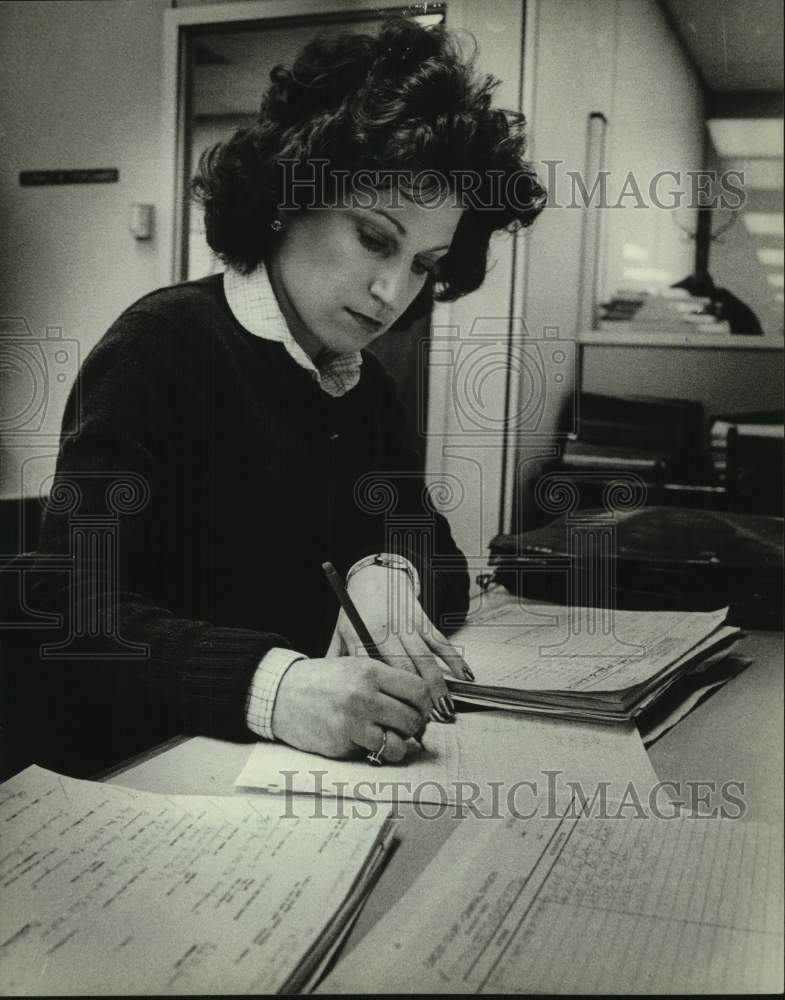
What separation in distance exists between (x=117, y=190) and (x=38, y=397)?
0.65ft

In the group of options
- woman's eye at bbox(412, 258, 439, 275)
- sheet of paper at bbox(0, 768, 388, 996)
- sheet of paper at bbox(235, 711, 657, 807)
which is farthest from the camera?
woman's eye at bbox(412, 258, 439, 275)

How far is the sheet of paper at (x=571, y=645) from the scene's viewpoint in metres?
0.77

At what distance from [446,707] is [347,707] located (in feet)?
0.42

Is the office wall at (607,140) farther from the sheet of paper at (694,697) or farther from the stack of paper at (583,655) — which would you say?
the sheet of paper at (694,697)

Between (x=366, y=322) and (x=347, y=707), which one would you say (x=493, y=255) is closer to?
(x=366, y=322)

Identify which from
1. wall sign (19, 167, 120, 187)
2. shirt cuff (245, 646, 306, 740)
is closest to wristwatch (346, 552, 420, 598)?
shirt cuff (245, 646, 306, 740)

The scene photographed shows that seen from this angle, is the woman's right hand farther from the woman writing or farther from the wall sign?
the wall sign

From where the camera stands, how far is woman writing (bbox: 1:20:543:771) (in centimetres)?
71

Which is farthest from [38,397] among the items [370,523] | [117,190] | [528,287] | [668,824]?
[668,824]

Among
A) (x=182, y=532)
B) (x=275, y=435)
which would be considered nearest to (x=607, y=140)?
(x=275, y=435)

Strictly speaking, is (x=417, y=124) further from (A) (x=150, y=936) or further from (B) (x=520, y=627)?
(A) (x=150, y=936)

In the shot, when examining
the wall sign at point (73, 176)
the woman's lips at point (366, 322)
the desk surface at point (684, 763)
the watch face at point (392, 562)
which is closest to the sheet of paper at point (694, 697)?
the desk surface at point (684, 763)

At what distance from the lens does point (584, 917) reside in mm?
523

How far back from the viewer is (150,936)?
500 mm
